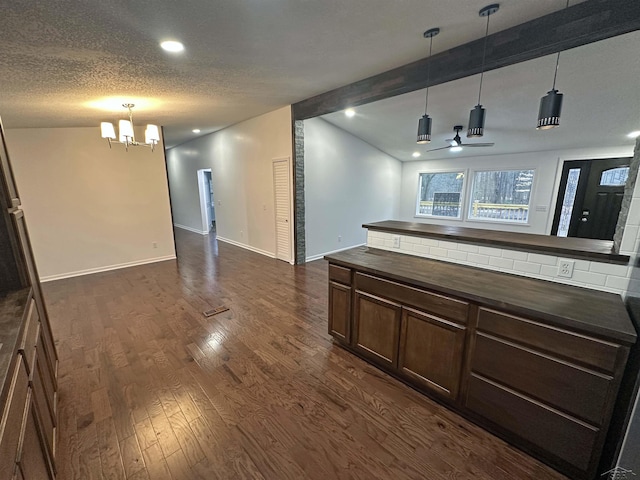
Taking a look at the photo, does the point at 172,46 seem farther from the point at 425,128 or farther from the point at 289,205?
the point at 289,205

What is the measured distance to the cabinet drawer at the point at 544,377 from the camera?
1.31 metres

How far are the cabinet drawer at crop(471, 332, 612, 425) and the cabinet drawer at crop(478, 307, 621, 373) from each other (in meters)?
0.05

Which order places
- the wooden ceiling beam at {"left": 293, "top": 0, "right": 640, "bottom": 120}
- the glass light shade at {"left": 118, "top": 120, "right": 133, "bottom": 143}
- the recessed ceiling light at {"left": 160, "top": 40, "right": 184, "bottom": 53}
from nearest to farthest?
the wooden ceiling beam at {"left": 293, "top": 0, "right": 640, "bottom": 120} → the recessed ceiling light at {"left": 160, "top": 40, "right": 184, "bottom": 53} → the glass light shade at {"left": 118, "top": 120, "right": 133, "bottom": 143}

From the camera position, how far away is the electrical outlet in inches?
67.7

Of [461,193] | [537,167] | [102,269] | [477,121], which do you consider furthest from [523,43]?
[102,269]

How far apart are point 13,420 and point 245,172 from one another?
18.2 ft

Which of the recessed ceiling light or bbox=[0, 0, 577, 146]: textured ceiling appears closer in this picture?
bbox=[0, 0, 577, 146]: textured ceiling

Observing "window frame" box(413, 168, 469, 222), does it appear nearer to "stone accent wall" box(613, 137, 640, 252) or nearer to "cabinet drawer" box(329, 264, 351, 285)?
"stone accent wall" box(613, 137, 640, 252)

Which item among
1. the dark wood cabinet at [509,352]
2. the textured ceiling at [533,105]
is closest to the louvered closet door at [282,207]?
the textured ceiling at [533,105]

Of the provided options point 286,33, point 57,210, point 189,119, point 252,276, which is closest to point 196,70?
point 286,33

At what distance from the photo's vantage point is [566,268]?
5.70 feet

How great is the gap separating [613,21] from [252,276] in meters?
4.68

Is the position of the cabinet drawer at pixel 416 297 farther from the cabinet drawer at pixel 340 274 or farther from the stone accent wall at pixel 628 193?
the stone accent wall at pixel 628 193

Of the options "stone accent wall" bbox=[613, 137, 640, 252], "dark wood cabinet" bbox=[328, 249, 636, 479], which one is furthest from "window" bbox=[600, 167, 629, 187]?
"dark wood cabinet" bbox=[328, 249, 636, 479]
